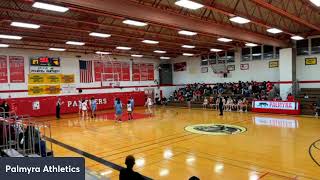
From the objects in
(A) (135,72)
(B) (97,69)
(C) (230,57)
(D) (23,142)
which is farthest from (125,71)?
(D) (23,142)

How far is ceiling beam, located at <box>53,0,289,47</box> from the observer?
877 cm

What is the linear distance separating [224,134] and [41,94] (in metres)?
15.9

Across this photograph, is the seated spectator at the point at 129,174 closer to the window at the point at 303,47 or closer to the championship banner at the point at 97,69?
the window at the point at 303,47

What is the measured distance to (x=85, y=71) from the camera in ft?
78.7

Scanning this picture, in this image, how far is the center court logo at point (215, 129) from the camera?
12156 millimetres

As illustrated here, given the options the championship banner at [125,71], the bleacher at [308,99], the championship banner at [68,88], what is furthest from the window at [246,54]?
the championship banner at [68,88]

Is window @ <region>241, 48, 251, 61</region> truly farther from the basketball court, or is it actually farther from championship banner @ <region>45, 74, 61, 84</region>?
championship banner @ <region>45, 74, 61, 84</region>

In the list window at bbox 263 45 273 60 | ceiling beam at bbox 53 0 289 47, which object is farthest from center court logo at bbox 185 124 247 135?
window at bbox 263 45 273 60

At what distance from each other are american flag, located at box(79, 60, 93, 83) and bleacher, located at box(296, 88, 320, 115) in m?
17.4

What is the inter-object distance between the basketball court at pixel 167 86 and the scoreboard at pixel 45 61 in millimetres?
83

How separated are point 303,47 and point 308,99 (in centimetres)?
452

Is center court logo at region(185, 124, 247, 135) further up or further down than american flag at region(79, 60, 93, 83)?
further down

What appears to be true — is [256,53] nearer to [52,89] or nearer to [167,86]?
[167,86]

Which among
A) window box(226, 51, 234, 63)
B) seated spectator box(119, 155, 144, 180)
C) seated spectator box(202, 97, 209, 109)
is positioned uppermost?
window box(226, 51, 234, 63)
